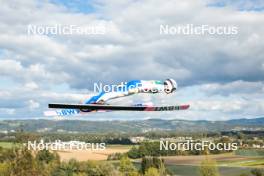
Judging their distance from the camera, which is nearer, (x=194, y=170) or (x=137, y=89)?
(x=137, y=89)

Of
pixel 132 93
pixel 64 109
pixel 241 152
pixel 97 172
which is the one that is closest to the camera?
pixel 132 93

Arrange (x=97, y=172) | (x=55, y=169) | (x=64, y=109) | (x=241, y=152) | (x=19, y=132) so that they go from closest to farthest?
(x=64, y=109), (x=19, y=132), (x=97, y=172), (x=55, y=169), (x=241, y=152)

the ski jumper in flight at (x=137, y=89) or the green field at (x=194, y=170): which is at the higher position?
the ski jumper in flight at (x=137, y=89)

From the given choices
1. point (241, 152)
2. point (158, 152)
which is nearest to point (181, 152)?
point (158, 152)

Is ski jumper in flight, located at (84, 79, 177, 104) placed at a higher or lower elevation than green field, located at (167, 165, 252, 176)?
higher

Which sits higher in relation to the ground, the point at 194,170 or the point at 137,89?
the point at 137,89

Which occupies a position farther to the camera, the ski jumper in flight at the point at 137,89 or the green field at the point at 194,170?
the green field at the point at 194,170

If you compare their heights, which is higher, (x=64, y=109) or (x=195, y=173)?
(x=64, y=109)

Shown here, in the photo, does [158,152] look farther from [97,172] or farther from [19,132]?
[19,132]

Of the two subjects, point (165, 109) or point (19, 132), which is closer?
point (165, 109)

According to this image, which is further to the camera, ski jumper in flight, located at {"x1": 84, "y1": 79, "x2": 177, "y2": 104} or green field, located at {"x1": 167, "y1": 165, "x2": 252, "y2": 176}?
green field, located at {"x1": 167, "y1": 165, "x2": 252, "y2": 176}

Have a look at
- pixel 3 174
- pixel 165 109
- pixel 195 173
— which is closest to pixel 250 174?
pixel 195 173
